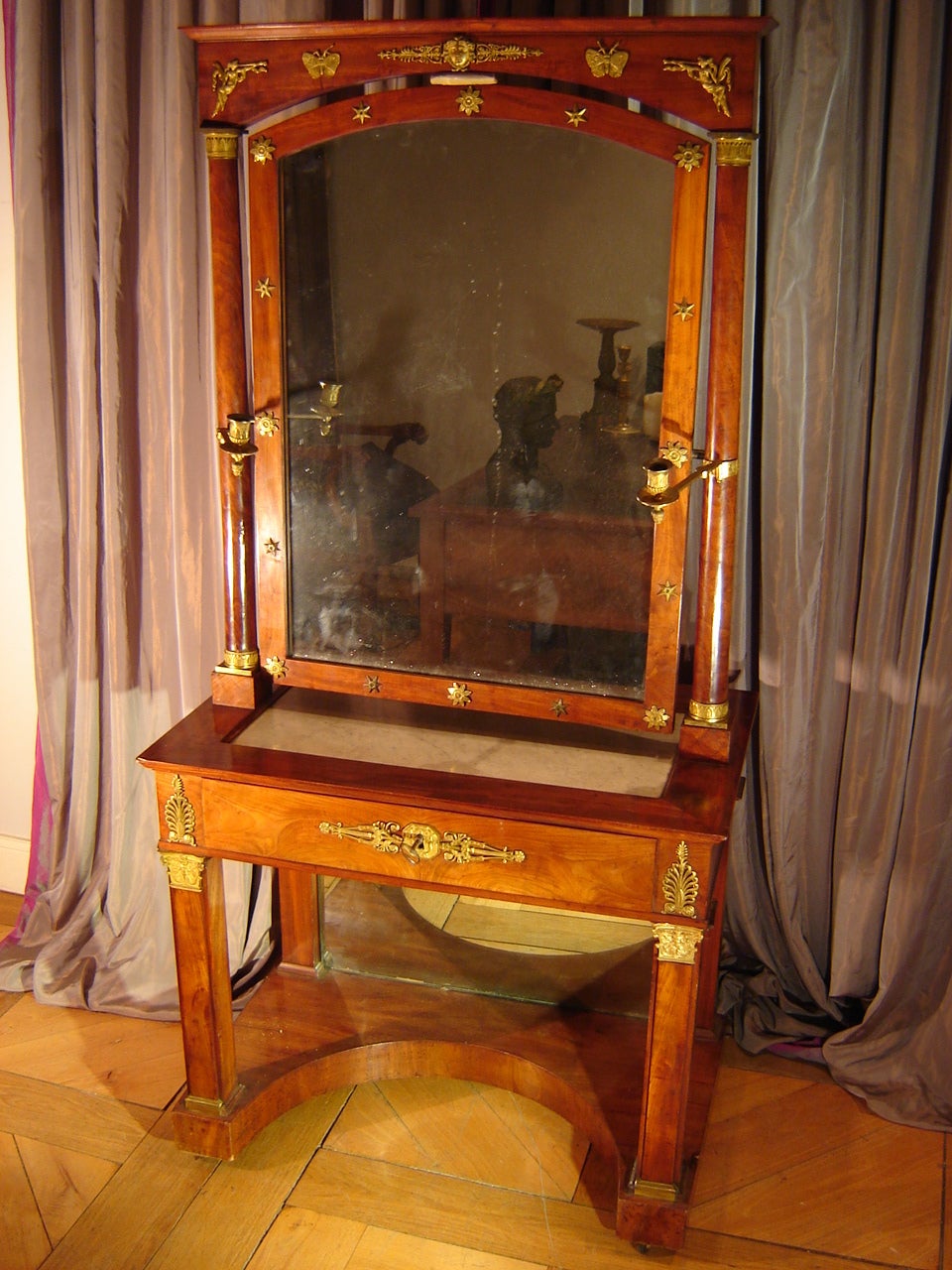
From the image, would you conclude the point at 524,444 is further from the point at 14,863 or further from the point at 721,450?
the point at 14,863

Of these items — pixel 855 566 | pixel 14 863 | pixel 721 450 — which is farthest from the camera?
pixel 14 863

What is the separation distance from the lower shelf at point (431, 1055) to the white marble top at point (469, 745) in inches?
22.0

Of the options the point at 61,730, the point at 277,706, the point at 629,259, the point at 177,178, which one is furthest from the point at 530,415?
the point at 61,730

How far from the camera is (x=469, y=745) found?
179cm

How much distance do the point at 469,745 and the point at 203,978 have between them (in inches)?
21.0

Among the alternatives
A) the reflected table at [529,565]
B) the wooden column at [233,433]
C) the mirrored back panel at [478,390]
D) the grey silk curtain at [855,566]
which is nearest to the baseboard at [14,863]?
the wooden column at [233,433]

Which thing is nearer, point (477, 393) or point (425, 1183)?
point (477, 393)

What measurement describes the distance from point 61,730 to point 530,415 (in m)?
1.20

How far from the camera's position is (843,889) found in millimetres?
2107

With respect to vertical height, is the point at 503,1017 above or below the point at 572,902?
below

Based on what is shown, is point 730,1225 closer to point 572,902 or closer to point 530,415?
point 572,902

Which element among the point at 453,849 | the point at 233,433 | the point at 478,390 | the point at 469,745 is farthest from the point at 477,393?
the point at 453,849

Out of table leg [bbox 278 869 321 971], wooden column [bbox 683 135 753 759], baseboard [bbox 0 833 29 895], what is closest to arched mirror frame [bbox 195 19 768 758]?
wooden column [bbox 683 135 753 759]

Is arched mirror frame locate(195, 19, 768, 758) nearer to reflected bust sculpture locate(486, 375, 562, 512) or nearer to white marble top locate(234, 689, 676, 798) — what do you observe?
white marble top locate(234, 689, 676, 798)
